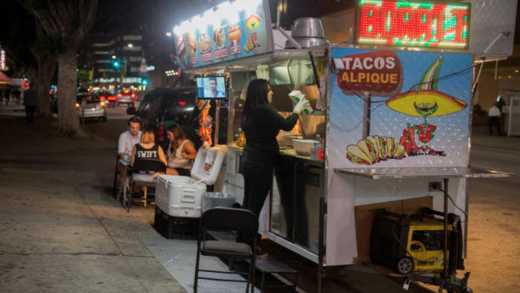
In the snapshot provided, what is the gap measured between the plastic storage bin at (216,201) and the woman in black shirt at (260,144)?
96 centimetres

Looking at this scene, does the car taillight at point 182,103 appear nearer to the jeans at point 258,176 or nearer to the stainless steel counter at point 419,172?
the jeans at point 258,176

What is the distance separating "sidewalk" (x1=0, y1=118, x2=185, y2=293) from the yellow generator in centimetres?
193

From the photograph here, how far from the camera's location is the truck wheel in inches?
239

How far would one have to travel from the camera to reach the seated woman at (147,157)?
1015 cm

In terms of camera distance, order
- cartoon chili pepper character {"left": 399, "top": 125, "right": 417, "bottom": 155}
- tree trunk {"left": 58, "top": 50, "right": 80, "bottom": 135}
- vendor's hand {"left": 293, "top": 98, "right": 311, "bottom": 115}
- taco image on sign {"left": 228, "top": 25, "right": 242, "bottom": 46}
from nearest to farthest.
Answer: cartoon chili pepper character {"left": 399, "top": 125, "right": 417, "bottom": 155} < vendor's hand {"left": 293, "top": 98, "right": 311, "bottom": 115} < taco image on sign {"left": 228, "top": 25, "right": 242, "bottom": 46} < tree trunk {"left": 58, "top": 50, "right": 80, "bottom": 135}

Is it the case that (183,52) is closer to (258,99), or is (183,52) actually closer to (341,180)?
(258,99)

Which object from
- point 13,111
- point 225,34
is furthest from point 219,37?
point 13,111

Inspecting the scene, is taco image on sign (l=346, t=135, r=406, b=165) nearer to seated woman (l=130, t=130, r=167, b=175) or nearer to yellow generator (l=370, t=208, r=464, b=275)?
yellow generator (l=370, t=208, r=464, b=275)

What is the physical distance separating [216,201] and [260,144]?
53.9 inches

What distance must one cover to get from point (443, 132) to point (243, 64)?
9.54ft

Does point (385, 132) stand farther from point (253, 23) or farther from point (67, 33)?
point (67, 33)

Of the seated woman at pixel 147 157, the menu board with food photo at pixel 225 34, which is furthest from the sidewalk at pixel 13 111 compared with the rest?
the menu board with food photo at pixel 225 34

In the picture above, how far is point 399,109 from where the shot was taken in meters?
6.57

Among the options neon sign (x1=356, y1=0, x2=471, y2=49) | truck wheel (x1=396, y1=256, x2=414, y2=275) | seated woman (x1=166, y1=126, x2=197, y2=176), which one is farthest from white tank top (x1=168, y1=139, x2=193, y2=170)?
truck wheel (x1=396, y1=256, x2=414, y2=275)
